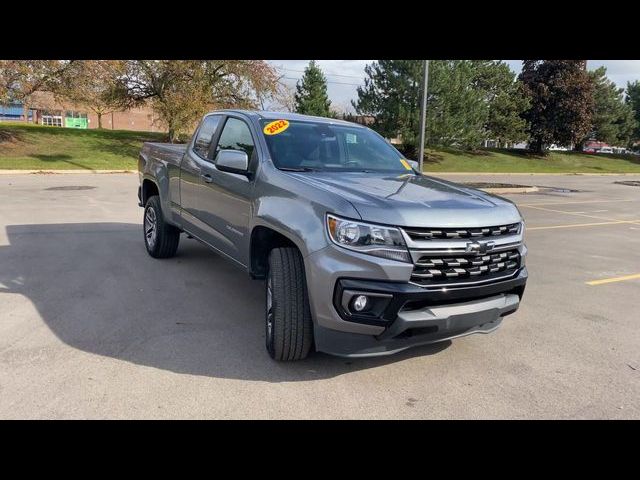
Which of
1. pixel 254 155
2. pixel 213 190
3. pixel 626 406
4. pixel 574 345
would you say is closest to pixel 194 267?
pixel 213 190

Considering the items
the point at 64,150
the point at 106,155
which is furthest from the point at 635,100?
the point at 64,150

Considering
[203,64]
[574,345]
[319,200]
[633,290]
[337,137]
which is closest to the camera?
[319,200]

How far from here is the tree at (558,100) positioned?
43250 mm

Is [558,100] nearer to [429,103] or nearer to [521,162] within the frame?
[521,162]

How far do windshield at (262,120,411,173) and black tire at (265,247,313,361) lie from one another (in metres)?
0.91

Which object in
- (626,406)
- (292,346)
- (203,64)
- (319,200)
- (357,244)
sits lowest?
(626,406)

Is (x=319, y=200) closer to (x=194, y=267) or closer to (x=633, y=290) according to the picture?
(x=194, y=267)

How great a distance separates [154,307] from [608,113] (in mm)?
55568

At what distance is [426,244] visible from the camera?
121 inches

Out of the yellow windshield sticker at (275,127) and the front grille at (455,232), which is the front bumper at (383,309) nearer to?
the front grille at (455,232)

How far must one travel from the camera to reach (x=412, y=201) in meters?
3.27

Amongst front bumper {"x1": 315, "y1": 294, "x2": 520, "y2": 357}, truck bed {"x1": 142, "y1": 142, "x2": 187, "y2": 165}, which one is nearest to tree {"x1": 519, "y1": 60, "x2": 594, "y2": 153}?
truck bed {"x1": 142, "y1": 142, "x2": 187, "y2": 165}

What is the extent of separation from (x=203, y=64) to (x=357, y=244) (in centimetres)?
2712

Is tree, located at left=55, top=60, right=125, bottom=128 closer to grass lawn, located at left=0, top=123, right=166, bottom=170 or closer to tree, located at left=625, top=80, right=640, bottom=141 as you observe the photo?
grass lawn, located at left=0, top=123, right=166, bottom=170
